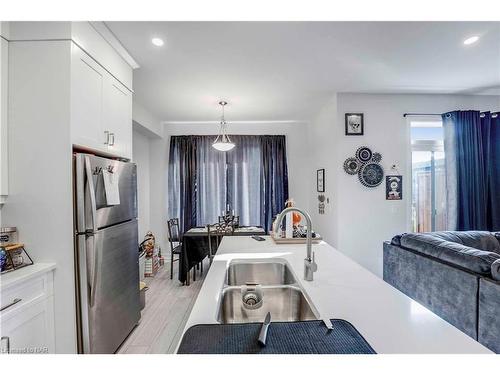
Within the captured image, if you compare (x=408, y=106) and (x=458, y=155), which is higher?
(x=408, y=106)

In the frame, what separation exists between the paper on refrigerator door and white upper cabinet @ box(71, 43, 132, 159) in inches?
9.5

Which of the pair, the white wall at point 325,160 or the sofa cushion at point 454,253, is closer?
the sofa cushion at point 454,253

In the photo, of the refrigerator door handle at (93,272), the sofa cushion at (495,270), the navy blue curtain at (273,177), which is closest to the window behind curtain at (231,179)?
the navy blue curtain at (273,177)

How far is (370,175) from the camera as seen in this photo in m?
3.58

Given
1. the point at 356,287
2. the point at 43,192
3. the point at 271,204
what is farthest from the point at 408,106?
the point at 43,192

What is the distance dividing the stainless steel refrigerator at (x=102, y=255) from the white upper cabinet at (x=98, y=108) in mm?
193

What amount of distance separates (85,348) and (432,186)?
453 centimetres

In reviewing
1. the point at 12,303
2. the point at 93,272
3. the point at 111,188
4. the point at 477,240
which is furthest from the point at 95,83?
the point at 477,240

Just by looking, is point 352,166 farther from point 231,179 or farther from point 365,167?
point 231,179

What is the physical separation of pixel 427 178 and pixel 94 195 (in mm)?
4298

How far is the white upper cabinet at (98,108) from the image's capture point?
1.74 meters

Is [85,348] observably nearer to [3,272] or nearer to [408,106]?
[3,272]

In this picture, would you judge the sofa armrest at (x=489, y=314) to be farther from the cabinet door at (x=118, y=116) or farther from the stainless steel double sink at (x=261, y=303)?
the cabinet door at (x=118, y=116)
